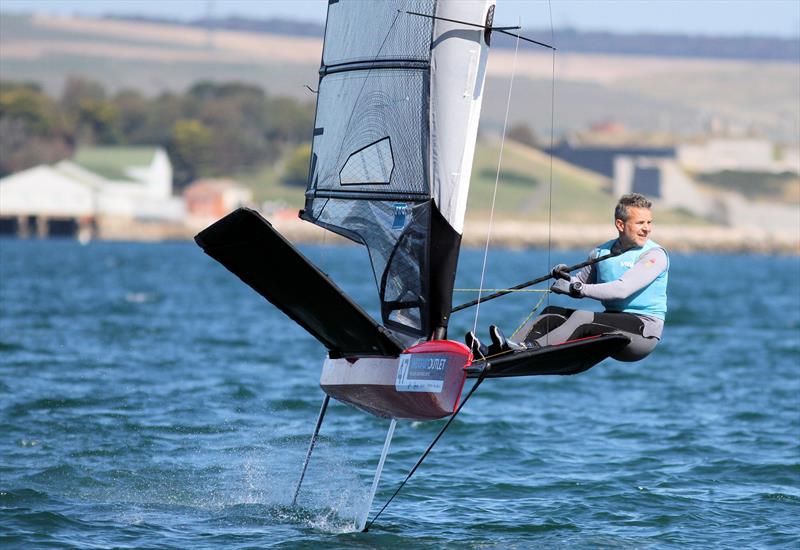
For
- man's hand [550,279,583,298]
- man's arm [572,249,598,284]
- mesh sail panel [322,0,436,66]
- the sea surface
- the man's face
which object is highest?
mesh sail panel [322,0,436,66]

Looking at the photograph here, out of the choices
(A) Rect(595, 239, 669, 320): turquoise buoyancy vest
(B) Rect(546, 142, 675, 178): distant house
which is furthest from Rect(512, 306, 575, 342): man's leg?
(B) Rect(546, 142, 675, 178): distant house

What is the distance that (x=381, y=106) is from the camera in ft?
31.3

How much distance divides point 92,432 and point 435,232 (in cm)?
544

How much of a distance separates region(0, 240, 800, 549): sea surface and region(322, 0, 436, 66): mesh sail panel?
3.19 metres

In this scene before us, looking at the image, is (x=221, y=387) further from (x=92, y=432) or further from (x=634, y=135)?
(x=634, y=135)

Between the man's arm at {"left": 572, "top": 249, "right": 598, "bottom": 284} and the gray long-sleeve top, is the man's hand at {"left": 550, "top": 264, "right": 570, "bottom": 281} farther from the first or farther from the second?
the man's arm at {"left": 572, "top": 249, "right": 598, "bottom": 284}

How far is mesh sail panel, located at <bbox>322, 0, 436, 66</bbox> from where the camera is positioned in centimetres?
920

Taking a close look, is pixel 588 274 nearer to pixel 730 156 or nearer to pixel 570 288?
pixel 570 288

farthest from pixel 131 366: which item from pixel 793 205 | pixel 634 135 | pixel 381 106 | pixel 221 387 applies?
pixel 634 135

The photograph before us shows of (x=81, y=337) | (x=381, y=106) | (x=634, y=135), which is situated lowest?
(x=81, y=337)

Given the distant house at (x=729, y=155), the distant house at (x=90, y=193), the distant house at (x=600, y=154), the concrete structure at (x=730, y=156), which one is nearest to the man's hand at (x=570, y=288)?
the concrete structure at (x=730, y=156)

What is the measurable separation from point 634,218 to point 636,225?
48mm

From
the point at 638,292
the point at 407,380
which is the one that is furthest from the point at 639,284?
the point at 407,380

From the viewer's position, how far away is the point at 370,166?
9633mm
